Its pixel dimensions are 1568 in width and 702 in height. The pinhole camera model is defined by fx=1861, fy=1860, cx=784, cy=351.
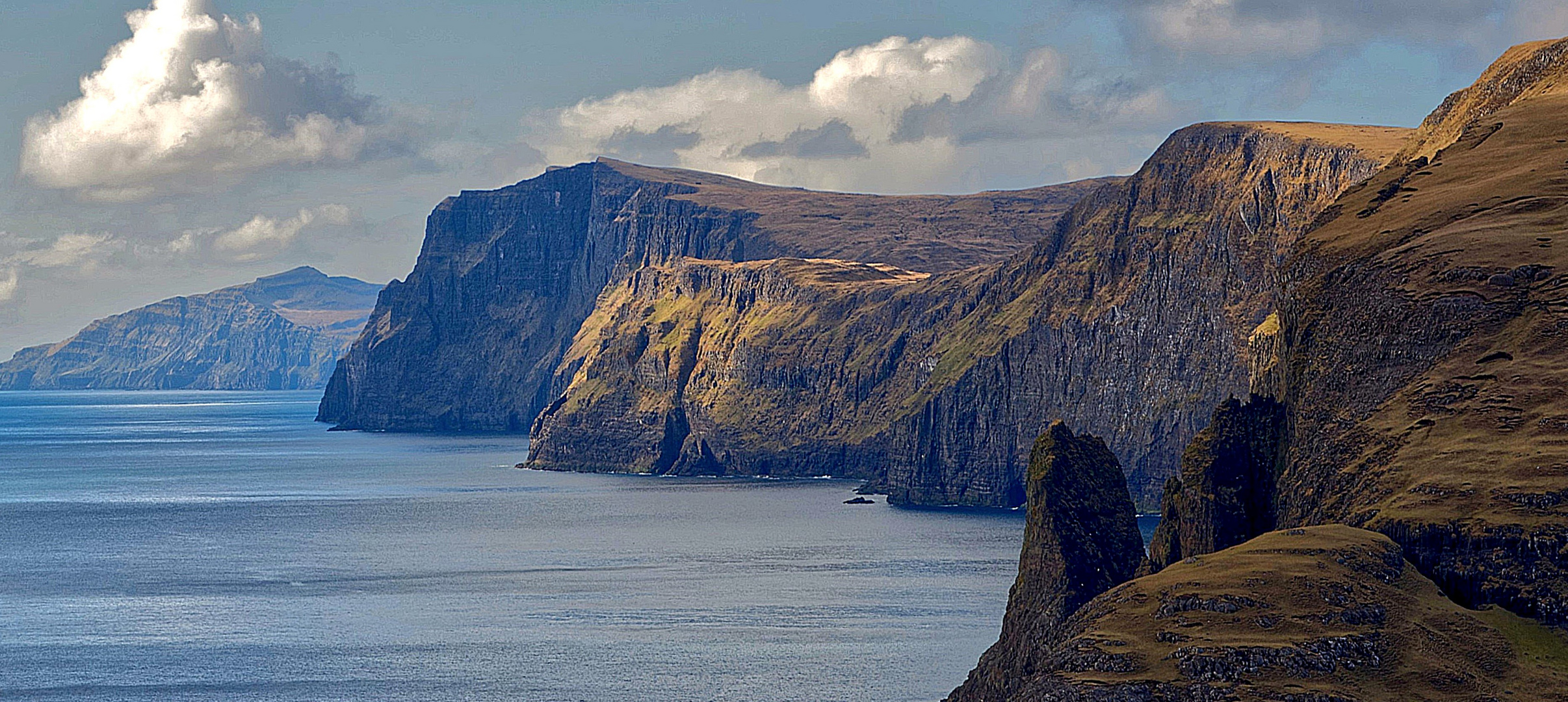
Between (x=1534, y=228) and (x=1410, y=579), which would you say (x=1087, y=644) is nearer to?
(x=1410, y=579)

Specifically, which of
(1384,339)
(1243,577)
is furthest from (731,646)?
(1243,577)

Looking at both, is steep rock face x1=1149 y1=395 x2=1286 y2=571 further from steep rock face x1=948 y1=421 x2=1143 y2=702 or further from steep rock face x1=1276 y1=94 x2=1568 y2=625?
steep rock face x1=948 y1=421 x2=1143 y2=702

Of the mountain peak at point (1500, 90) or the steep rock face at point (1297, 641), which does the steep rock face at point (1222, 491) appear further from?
the mountain peak at point (1500, 90)

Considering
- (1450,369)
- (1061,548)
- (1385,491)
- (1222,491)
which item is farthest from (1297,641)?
(1450,369)

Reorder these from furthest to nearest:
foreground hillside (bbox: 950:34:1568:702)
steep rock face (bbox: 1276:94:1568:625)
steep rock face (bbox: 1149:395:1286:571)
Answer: steep rock face (bbox: 1149:395:1286:571)
steep rock face (bbox: 1276:94:1568:625)
foreground hillside (bbox: 950:34:1568:702)

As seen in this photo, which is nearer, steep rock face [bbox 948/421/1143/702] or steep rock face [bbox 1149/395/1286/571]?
steep rock face [bbox 948/421/1143/702]

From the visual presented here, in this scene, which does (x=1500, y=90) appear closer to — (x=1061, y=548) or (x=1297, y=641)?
(x=1061, y=548)

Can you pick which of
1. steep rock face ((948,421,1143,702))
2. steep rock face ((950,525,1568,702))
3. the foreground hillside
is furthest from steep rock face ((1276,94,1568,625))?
steep rock face ((948,421,1143,702))
